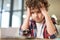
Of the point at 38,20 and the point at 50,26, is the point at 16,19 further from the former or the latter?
the point at 50,26

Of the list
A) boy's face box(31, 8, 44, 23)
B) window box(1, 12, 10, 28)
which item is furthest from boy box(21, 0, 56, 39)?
window box(1, 12, 10, 28)

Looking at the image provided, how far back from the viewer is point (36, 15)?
105cm

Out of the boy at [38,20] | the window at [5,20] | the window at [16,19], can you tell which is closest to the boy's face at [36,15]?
the boy at [38,20]

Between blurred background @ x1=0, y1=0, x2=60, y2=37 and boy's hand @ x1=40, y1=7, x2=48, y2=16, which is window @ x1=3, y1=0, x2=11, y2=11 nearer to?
blurred background @ x1=0, y1=0, x2=60, y2=37

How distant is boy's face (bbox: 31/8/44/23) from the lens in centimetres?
103

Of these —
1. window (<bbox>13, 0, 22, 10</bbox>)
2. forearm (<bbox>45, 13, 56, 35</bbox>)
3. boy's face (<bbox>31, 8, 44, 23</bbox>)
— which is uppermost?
window (<bbox>13, 0, 22, 10</bbox>)

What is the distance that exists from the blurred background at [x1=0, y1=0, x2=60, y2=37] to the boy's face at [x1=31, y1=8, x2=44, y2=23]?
0.27 ft

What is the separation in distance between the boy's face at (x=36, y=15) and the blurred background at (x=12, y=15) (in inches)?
3.3

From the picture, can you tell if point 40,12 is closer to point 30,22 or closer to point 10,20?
point 30,22

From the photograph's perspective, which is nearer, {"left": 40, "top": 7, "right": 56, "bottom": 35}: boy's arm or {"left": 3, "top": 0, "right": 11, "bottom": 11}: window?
{"left": 40, "top": 7, "right": 56, "bottom": 35}: boy's arm

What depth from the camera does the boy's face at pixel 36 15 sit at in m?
1.03

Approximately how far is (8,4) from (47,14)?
40 cm

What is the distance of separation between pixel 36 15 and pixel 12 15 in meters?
0.23

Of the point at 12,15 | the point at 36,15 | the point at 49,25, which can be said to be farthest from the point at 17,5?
the point at 49,25
